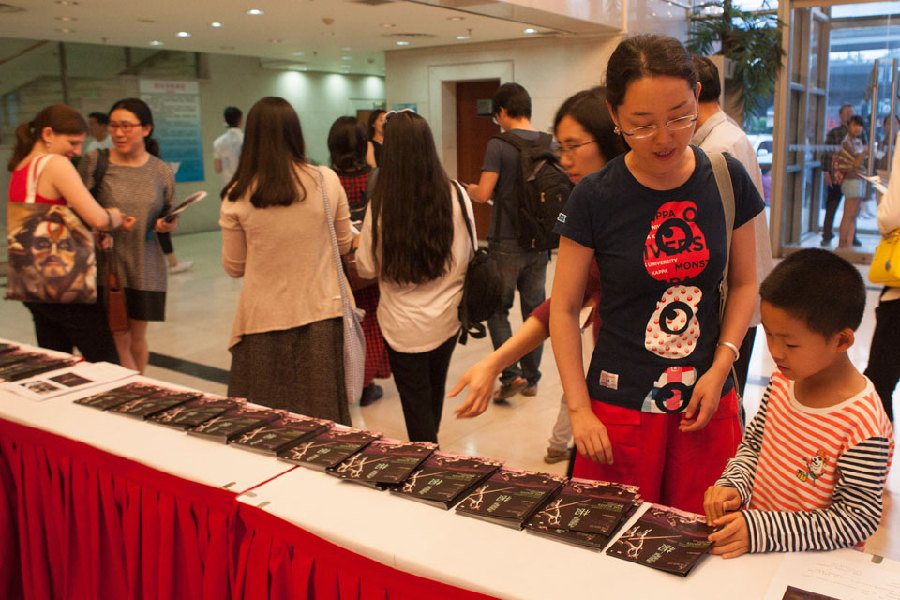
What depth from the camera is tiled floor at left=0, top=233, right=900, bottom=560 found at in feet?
11.8

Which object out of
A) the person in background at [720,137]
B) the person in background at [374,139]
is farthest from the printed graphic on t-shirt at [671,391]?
the person in background at [374,139]

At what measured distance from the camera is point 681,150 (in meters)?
1.40

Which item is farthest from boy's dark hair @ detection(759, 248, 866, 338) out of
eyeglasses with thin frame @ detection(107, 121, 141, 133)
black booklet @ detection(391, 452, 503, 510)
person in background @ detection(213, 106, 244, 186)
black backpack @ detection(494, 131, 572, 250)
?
person in background @ detection(213, 106, 244, 186)

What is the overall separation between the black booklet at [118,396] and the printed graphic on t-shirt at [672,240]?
1352mm

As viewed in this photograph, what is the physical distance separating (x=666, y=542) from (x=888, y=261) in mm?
1985

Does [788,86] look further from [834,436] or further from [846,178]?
[834,436]

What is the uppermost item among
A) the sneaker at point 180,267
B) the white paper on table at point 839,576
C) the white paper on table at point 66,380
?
the white paper on table at point 66,380

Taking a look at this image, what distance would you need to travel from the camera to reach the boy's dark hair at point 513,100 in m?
4.06

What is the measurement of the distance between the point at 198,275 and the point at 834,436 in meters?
8.29

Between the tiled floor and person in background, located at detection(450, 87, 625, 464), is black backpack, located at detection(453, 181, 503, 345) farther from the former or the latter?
person in background, located at detection(450, 87, 625, 464)

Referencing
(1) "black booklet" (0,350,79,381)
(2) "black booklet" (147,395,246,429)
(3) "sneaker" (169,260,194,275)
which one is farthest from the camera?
(3) "sneaker" (169,260,194,275)

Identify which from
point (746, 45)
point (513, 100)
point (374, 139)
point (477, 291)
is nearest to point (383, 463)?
point (477, 291)

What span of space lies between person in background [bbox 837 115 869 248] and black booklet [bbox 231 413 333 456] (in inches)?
342

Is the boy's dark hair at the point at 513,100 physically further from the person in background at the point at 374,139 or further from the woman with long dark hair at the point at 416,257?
the woman with long dark hair at the point at 416,257
